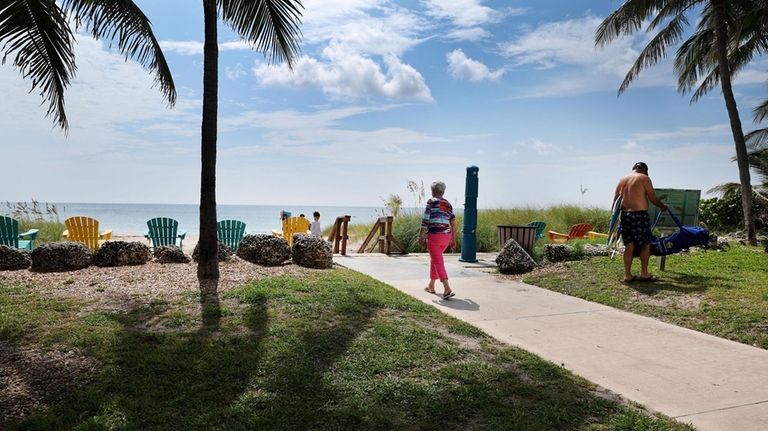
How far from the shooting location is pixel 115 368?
415cm

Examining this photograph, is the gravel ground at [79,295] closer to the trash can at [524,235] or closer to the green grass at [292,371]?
the green grass at [292,371]

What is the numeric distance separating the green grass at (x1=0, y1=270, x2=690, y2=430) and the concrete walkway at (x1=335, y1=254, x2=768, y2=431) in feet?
1.34

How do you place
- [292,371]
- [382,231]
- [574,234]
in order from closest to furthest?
[292,371]
[382,231]
[574,234]

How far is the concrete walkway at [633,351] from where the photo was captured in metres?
4.01

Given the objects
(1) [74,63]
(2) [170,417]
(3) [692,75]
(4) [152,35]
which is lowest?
(2) [170,417]

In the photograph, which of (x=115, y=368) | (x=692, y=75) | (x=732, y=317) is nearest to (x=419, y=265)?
(x=732, y=317)

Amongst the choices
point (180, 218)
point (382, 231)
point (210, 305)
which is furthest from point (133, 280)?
point (180, 218)

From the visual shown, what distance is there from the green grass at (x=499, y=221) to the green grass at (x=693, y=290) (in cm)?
384

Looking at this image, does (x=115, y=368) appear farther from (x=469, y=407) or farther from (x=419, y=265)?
(x=419, y=265)

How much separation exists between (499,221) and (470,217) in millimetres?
6091

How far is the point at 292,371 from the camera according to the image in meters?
4.23


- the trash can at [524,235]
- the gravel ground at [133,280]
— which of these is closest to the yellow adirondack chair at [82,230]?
the gravel ground at [133,280]

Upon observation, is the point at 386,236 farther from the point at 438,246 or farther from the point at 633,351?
the point at 633,351

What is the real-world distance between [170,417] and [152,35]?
6.69 m
